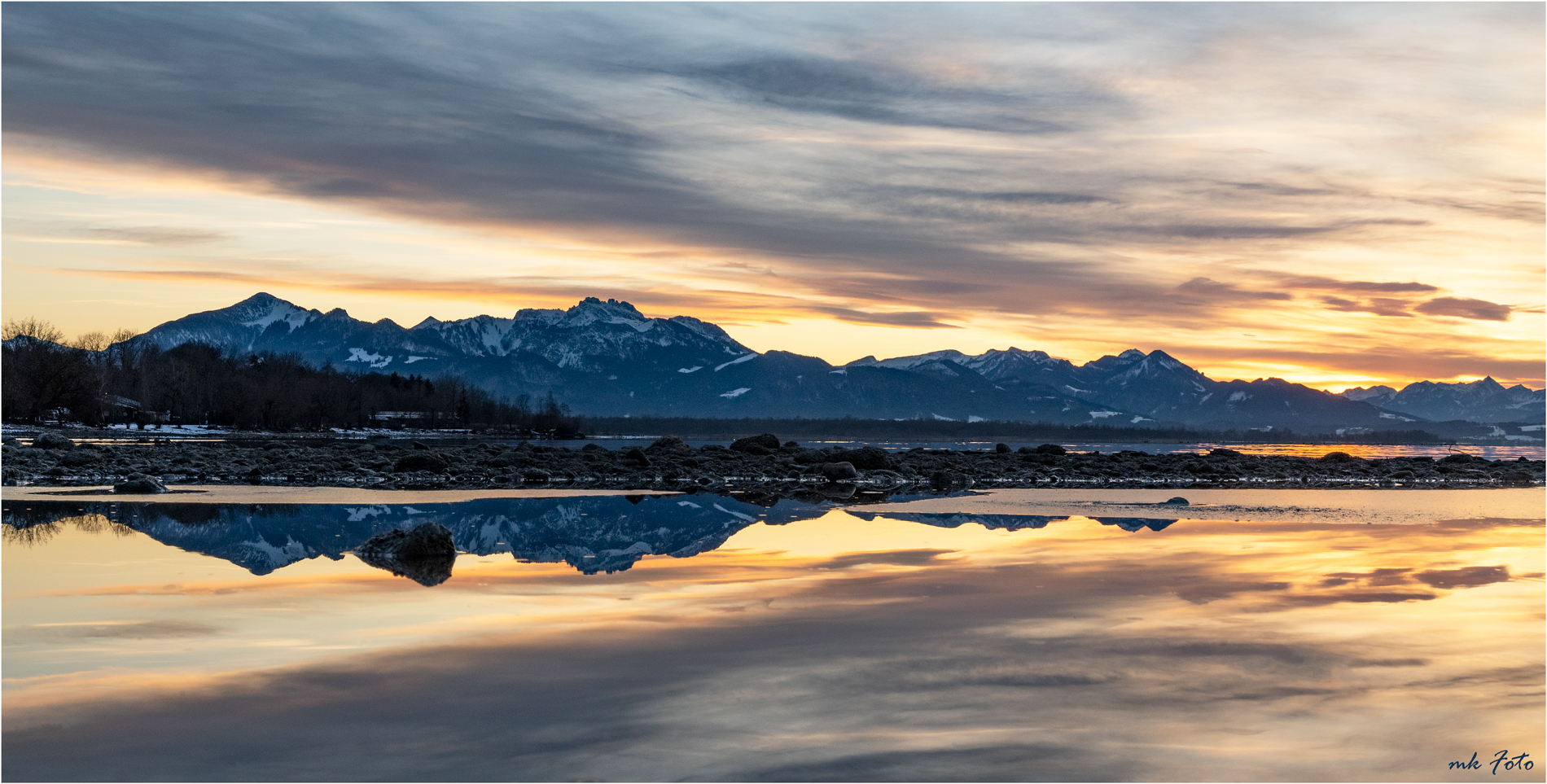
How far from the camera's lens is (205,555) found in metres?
17.7

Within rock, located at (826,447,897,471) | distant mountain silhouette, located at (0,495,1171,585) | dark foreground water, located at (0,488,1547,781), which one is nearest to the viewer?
dark foreground water, located at (0,488,1547,781)

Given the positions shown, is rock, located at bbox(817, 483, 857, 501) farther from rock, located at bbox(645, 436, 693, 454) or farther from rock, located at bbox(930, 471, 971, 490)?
rock, located at bbox(645, 436, 693, 454)

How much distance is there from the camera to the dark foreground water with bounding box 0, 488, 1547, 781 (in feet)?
25.8

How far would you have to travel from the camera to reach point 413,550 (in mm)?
Result: 17344

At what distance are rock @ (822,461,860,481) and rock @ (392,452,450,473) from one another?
48.7 feet

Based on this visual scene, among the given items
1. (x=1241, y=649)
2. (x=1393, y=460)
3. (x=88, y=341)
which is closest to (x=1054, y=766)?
(x=1241, y=649)

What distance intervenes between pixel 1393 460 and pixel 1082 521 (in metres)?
49.9

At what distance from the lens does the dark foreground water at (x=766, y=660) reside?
788 cm

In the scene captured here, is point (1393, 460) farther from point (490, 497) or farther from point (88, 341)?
point (88, 341)

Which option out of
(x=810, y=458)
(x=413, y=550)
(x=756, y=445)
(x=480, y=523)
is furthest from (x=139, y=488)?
(x=756, y=445)

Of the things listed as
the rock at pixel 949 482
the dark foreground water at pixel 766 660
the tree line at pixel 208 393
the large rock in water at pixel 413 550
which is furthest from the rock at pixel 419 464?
the tree line at pixel 208 393

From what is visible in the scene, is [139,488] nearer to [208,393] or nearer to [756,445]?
[756,445]

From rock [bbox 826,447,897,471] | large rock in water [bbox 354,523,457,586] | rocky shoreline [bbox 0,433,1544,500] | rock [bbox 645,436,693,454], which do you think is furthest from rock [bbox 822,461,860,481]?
large rock in water [bbox 354,523,457,586]

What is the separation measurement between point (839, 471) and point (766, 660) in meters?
32.1
